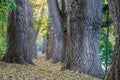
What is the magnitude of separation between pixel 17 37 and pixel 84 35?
3.16 metres

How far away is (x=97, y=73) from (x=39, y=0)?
61.9ft

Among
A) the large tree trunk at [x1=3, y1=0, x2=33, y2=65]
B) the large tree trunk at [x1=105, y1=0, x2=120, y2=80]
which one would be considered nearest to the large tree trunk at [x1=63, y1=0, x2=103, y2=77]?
the large tree trunk at [x1=3, y1=0, x2=33, y2=65]

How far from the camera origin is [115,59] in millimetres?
5738

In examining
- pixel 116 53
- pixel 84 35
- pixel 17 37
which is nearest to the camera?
pixel 116 53

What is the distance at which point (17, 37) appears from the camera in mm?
12586

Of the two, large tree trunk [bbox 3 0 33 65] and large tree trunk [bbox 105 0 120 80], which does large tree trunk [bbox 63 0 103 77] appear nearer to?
large tree trunk [bbox 3 0 33 65]

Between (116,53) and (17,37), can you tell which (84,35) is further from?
(116,53)

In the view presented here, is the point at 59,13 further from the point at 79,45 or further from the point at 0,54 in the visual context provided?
the point at 79,45

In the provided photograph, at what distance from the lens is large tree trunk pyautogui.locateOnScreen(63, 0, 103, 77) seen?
1061 centimetres

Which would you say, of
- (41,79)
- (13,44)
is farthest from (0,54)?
(41,79)

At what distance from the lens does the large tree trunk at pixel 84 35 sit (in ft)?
34.8

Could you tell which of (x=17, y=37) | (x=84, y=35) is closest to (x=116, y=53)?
(x=84, y=35)

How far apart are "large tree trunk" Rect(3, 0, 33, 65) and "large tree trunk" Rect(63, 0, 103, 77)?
8.18 ft

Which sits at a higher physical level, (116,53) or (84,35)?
(116,53)
